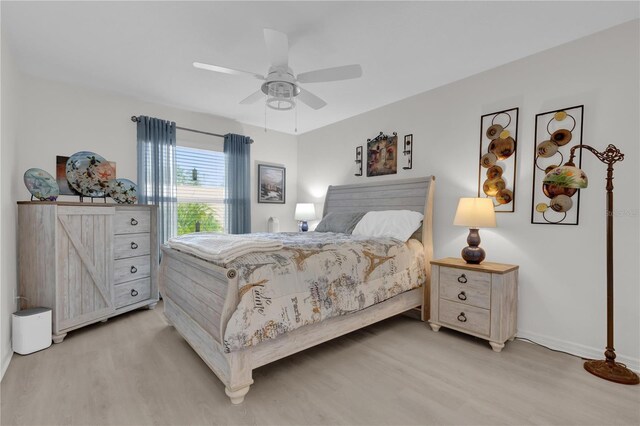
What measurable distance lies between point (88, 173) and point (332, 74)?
272 centimetres

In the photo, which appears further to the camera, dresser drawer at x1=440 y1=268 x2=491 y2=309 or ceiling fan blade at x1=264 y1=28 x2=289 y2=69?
dresser drawer at x1=440 y1=268 x2=491 y2=309

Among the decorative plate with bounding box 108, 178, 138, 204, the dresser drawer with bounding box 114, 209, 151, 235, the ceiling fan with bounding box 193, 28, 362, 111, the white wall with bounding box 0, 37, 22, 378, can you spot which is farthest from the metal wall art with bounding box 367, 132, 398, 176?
the white wall with bounding box 0, 37, 22, 378

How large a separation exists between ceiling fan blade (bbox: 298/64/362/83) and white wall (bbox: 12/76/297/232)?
8.43 ft

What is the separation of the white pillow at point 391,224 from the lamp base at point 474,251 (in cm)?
56

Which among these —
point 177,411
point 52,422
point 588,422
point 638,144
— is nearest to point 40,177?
point 52,422

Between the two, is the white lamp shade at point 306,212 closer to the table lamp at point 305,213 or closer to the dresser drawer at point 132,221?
the table lamp at point 305,213

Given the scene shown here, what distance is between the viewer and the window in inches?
165

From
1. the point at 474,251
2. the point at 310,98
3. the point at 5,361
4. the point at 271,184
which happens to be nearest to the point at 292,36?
the point at 310,98

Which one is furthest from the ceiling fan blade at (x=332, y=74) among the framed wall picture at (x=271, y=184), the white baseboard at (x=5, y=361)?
the white baseboard at (x=5, y=361)

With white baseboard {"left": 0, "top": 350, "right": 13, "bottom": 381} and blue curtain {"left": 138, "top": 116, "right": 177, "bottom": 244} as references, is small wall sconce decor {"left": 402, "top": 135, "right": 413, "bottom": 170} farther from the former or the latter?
white baseboard {"left": 0, "top": 350, "right": 13, "bottom": 381}

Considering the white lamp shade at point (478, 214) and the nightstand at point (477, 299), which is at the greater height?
the white lamp shade at point (478, 214)

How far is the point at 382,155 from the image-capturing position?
12.8 feet

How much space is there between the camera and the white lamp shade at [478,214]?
102 inches

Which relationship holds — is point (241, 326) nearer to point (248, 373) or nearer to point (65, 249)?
point (248, 373)
